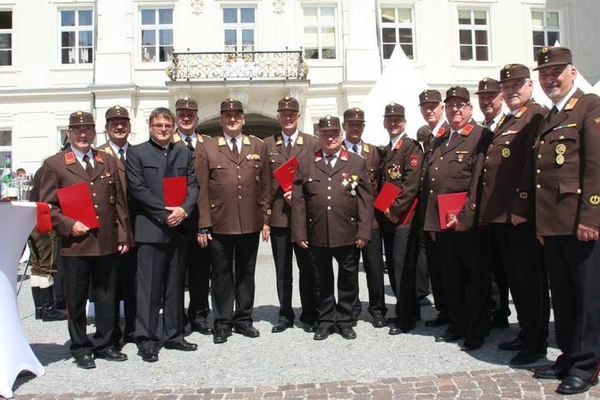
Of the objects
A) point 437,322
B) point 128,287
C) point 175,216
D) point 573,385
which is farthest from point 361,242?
point 128,287

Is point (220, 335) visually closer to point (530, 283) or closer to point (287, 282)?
point (287, 282)

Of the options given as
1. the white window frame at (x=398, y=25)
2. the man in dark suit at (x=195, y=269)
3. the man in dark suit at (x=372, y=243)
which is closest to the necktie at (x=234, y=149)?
the man in dark suit at (x=195, y=269)

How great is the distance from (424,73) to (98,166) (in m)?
16.3

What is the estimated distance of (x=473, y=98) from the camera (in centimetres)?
1966

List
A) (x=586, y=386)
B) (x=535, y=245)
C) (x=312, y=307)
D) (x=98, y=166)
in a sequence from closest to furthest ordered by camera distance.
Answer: (x=586, y=386) → (x=535, y=245) → (x=98, y=166) → (x=312, y=307)

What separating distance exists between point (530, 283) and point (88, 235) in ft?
12.3

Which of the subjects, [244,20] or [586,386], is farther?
[244,20]

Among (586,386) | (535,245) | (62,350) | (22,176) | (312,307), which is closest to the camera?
(586,386)

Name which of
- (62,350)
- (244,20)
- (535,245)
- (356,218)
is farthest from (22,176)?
(535,245)

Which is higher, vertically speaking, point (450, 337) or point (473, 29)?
point (473, 29)

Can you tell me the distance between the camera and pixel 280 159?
589 cm

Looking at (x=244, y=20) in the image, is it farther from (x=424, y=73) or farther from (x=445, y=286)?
(x=445, y=286)

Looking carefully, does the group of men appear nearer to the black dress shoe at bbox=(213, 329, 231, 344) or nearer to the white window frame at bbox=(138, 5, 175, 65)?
the black dress shoe at bbox=(213, 329, 231, 344)

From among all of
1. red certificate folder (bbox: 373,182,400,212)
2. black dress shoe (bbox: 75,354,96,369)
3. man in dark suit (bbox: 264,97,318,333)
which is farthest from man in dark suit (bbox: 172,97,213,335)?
red certificate folder (bbox: 373,182,400,212)
